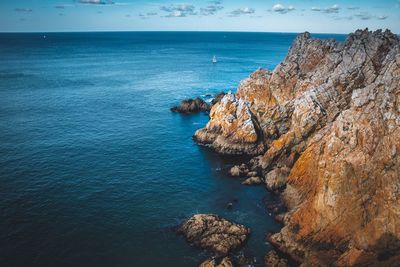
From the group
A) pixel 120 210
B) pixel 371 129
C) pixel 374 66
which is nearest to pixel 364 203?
pixel 371 129

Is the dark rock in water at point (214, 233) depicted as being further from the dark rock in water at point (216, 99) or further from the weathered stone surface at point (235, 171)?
the dark rock in water at point (216, 99)

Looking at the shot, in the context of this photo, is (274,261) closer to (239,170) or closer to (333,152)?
(333,152)

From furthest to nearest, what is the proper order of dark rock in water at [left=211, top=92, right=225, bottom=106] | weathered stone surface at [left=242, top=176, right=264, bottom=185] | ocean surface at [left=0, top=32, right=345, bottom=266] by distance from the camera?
dark rock in water at [left=211, top=92, right=225, bottom=106], weathered stone surface at [left=242, top=176, right=264, bottom=185], ocean surface at [left=0, top=32, right=345, bottom=266]

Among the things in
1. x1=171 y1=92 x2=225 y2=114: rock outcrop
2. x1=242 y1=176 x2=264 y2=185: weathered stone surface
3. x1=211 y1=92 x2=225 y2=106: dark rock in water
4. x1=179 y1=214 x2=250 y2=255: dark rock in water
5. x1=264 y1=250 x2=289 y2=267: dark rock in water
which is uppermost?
x1=211 y1=92 x2=225 y2=106: dark rock in water

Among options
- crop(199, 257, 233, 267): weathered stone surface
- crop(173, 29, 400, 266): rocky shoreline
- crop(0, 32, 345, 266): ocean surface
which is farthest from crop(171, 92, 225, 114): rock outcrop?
crop(199, 257, 233, 267): weathered stone surface

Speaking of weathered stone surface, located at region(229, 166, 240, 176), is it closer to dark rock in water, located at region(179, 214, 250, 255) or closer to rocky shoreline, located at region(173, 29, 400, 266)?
rocky shoreline, located at region(173, 29, 400, 266)
